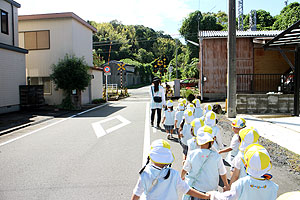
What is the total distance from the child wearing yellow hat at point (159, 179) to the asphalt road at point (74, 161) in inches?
62.5

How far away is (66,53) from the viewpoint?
17969 mm

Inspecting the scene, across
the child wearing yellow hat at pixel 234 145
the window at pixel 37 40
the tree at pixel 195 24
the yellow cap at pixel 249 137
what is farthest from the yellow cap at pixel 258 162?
the tree at pixel 195 24

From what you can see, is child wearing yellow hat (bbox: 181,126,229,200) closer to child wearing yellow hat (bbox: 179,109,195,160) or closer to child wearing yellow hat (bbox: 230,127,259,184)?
child wearing yellow hat (bbox: 230,127,259,184)

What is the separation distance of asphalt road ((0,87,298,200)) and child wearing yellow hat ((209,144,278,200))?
79.0 inches

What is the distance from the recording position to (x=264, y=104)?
43.2ft

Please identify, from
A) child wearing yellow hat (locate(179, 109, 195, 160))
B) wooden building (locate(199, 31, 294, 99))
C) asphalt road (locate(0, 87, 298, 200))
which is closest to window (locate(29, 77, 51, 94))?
asphalt road (locate(0, 87, 298, 200))

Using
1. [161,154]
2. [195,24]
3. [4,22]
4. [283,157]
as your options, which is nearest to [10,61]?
[4,22]

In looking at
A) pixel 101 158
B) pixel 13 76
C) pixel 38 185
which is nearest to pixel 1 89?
pixel 13 76

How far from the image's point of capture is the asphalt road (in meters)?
4.27

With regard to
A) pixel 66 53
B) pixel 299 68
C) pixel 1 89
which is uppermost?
pixel 66 53

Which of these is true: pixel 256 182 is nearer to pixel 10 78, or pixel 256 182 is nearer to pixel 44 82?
pixel 10 78

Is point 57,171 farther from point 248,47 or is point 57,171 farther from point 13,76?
point 248,47

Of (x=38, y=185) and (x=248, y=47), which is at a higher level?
(x=248, y=47)

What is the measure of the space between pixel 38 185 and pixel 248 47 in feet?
58.9
